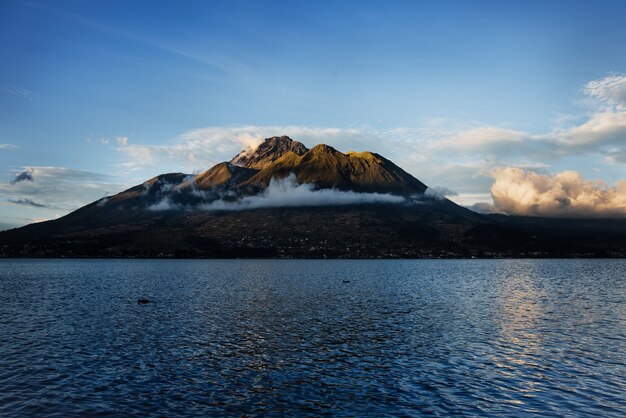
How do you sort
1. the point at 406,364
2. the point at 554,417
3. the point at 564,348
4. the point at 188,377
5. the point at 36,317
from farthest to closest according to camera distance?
1. the point at 36,317
2. the point at 564,348
3. the point at 406,364
4. the point at 188,377
5. the point at 554,417

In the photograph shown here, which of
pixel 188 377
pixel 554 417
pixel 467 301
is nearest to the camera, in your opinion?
pixel 554 417

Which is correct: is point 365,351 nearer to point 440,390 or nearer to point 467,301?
point 440,390

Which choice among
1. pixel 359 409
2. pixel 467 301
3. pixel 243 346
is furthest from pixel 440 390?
pixel 467 301

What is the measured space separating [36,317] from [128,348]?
35347mm

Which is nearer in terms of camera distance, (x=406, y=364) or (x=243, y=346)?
(x=406, y=364)

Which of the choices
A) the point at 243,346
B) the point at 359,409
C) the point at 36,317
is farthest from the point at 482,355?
the point at 36,317

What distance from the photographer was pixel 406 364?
155 feet

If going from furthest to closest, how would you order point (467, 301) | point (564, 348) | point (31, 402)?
point (467, 301) < point (564, 348) < point (31, 402)

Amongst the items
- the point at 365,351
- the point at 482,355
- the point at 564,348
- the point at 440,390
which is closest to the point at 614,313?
the point at 564,348

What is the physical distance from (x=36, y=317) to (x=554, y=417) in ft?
263

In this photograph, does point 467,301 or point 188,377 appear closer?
point 188,377

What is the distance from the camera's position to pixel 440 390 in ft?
126

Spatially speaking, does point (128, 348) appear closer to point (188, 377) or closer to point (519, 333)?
point (188, 377)

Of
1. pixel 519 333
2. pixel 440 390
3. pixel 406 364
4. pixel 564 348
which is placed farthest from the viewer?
pixel 519 333
